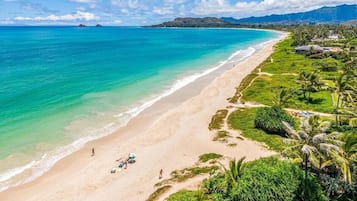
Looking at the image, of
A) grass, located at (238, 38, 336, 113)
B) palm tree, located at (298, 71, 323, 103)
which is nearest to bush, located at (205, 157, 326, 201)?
grass, located at (238, 38, 336, 113)

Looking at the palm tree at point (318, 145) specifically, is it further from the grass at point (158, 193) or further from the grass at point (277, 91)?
the grass at point (277, 91)

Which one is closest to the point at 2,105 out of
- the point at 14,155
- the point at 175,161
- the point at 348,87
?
the point at 14,155

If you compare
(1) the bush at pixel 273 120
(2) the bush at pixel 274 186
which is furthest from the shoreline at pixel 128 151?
(2) the bush at pixel 274 186

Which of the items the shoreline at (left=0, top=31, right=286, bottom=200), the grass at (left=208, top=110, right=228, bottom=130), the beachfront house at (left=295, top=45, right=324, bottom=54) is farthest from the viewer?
the beachfront house at (left=295, top=45, right=324, bottom=54)

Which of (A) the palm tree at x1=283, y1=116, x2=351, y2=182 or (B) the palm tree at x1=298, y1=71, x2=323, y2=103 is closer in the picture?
(A) the palm tree at x1=283, y1=116, x2=351, y2=182

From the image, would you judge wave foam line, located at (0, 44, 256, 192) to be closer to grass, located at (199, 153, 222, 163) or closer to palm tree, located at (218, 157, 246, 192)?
grass, located at (199, 153, 222, 163)

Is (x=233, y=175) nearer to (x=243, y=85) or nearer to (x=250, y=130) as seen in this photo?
(x=250, y=130)
